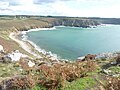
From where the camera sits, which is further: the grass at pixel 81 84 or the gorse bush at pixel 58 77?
the grass at pixel 81 84

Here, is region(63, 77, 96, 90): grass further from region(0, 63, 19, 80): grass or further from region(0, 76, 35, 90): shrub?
region(0, 63, 19, 80): grass

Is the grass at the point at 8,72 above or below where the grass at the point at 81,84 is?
below

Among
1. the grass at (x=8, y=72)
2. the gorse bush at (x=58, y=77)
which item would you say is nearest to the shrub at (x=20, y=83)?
the gorse bush at (x=58, y=77)

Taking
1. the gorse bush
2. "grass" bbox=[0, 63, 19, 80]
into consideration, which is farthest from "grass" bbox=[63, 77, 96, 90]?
"grass" bbox=[0, 63, 19, 80]

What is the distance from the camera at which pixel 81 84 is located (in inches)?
562

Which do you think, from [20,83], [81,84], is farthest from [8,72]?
[81,84]

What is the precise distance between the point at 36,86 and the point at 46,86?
0.47m

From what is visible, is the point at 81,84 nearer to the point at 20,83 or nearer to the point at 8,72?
the point at 20,83

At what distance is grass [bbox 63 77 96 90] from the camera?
45.6ft

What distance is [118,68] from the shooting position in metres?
19.5

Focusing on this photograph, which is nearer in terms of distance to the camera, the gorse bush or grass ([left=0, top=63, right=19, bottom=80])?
the gorse bush

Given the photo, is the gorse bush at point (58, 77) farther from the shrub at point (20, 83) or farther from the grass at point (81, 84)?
the shrub at point (20, 83)

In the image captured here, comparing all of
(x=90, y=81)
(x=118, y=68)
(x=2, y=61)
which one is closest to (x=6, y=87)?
(x=90, y=81)

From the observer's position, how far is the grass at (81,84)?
1389 centimetres
